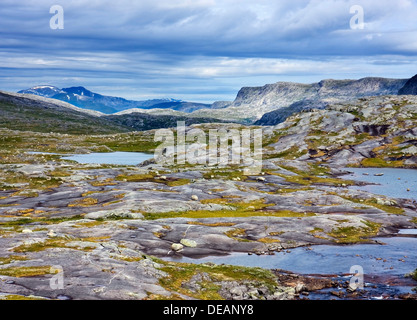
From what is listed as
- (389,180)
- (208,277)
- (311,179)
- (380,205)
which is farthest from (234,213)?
(389,180)

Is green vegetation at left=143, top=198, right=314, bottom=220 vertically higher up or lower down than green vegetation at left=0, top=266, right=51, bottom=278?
lower down

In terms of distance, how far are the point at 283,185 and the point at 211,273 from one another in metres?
92.2

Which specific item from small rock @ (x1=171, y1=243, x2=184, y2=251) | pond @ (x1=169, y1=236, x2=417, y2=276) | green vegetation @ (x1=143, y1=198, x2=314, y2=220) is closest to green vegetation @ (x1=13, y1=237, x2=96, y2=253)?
small rock @ (x1=171, y1=243, x2=184, y2=251)

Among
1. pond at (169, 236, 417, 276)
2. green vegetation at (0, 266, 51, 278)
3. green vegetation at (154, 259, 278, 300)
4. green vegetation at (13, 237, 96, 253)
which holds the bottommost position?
pond at (169, 236, 417, 276)

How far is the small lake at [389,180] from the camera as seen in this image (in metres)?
135

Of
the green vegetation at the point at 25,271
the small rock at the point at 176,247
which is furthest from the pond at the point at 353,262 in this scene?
the green vegetation at the point at 25,271

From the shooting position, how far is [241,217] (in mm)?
94562

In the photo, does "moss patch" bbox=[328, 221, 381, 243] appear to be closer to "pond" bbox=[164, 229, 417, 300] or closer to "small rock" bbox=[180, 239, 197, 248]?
"pond" bbox=[164, 229, 417, 300]

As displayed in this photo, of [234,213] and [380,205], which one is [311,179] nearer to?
[380,205]

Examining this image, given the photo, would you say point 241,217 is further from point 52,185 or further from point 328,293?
point 52,185

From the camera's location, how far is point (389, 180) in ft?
529

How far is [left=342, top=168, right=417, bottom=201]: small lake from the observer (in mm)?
135125

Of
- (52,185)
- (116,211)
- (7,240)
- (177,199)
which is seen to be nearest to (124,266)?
(7,240)

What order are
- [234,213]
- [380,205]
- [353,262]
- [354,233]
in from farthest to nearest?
[380,205]
[234,213]
[354,233]
[353,262]
